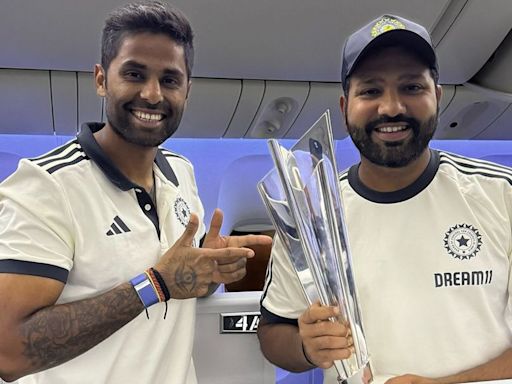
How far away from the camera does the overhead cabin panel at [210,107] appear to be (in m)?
2.75

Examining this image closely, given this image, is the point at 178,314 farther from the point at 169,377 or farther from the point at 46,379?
the point at 46,379

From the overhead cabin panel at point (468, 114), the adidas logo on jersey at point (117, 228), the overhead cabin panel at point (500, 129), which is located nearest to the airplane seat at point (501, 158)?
the overhead cabin panel at point (500, 129)

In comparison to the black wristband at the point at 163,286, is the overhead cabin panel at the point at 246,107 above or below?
above

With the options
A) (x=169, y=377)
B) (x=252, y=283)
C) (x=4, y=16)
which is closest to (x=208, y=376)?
(x=169, y=377)

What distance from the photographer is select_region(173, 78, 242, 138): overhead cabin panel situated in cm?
275

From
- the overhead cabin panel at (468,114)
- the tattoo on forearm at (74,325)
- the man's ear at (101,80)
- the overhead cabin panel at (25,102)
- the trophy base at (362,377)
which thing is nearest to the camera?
the trophy base at (362,377)

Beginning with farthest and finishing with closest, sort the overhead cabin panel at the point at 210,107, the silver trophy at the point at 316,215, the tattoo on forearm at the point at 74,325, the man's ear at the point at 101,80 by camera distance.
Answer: the overhead cabin panel at the point at 210,107, the man's ear at the point at 101,80, the tattoo on forearm at the point at 74,325, the silver trophy at the point at 316,215

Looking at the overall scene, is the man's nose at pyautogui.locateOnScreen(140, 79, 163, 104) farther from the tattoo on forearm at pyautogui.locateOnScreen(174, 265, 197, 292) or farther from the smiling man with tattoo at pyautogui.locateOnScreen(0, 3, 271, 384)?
the tattoo on forearm at pyautogui.locateOnScreen(174, 265, 197, 292)

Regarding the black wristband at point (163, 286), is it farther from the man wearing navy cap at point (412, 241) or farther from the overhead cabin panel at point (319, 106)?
the overhead cabin panel at point (319, 106)

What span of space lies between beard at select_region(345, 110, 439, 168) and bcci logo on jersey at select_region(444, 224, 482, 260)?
0.68 ft

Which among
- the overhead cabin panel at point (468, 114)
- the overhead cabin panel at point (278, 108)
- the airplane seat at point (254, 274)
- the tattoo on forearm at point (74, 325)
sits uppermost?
the overhead cabin panel at point (468, 114)

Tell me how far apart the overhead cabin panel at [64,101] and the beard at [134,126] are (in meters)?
1.26

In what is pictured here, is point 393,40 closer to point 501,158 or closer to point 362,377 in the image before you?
point 362,377

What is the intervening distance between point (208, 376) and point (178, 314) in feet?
1.07
